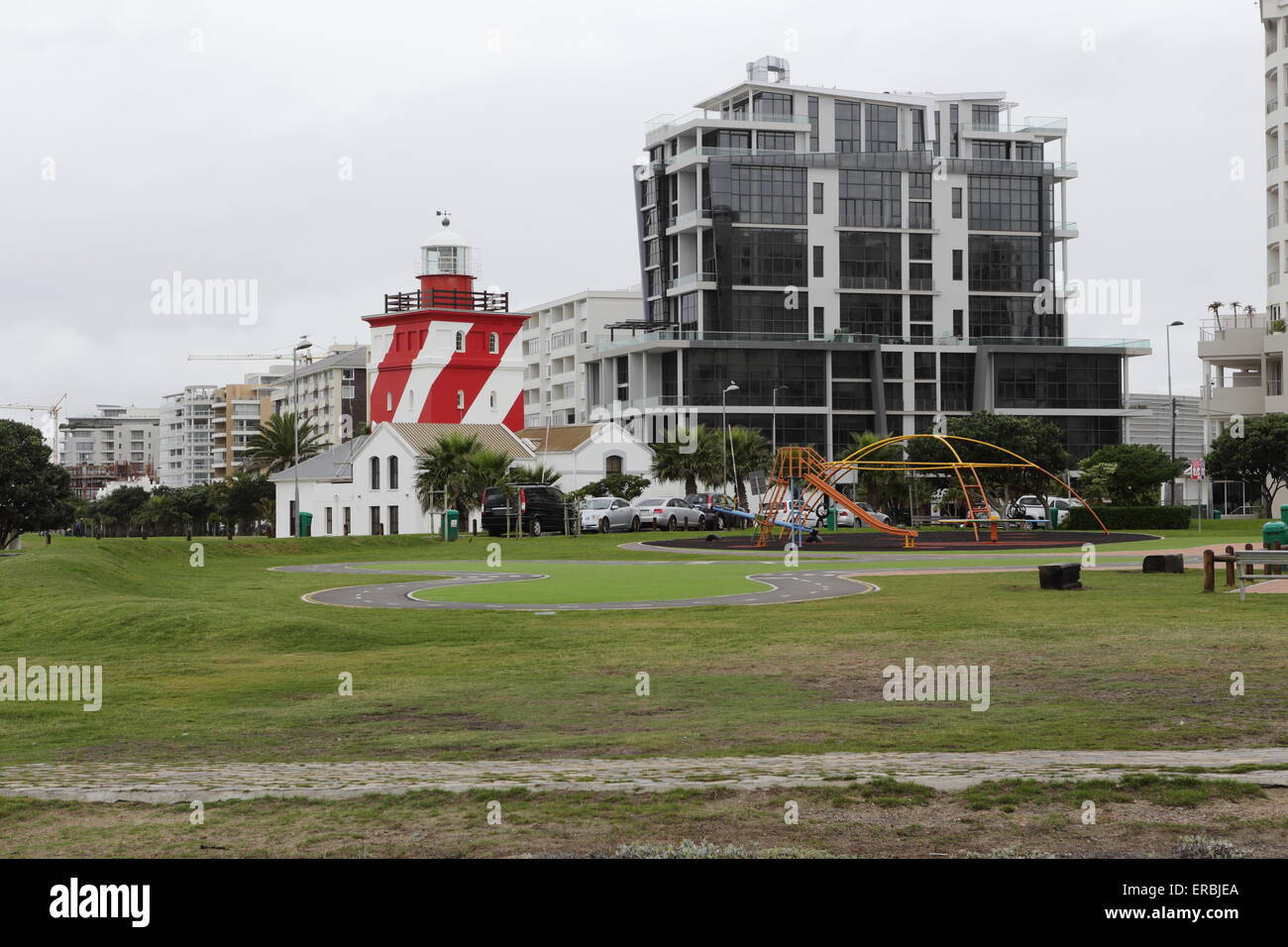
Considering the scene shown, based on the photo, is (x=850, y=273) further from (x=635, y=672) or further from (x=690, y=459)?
(x=635, y=672)

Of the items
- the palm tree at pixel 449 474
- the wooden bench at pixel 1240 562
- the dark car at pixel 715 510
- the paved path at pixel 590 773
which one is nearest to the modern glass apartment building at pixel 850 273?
the dark car at pixel 715 510

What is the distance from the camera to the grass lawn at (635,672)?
12445mm

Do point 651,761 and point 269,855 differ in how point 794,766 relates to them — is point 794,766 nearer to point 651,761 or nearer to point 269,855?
point 651,761

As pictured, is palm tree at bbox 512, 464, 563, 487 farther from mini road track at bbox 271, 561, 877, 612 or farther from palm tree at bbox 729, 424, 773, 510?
mini road track at bbox 271, 561, 877, 612

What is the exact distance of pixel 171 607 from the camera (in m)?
25.2

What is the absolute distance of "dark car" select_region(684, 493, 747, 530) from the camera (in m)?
74.4

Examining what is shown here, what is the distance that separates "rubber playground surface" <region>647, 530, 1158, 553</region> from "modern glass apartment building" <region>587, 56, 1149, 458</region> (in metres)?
53.9

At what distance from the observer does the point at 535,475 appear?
80438mm

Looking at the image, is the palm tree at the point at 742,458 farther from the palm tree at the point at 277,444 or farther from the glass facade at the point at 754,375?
the palm tree at the point at 277,444

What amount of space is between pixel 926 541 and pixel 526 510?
1946 cm

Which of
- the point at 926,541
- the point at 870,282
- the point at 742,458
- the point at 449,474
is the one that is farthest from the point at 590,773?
the point at 870,282

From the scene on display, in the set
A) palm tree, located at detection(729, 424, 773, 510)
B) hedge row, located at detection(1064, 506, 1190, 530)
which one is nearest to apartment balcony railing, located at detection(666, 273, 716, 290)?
palm tree, located at detection(729, 424, 773, 510)

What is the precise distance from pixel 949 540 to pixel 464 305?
4485cm
